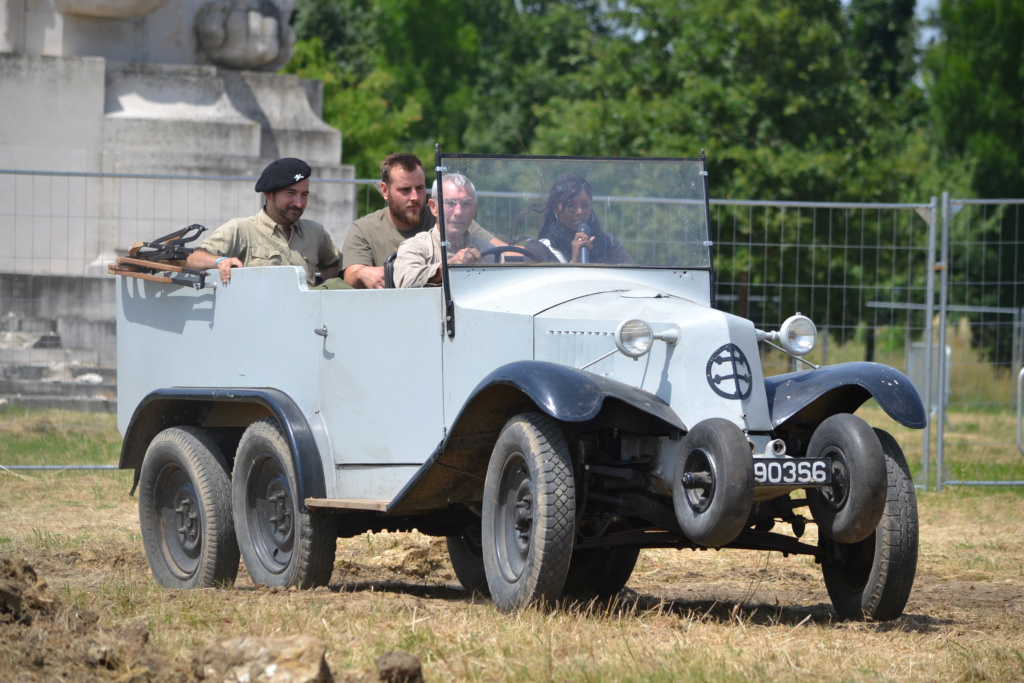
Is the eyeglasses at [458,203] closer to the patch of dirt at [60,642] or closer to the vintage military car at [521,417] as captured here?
the vintage military car at [521,417]

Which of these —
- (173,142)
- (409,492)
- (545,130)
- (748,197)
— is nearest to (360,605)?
(409,492)

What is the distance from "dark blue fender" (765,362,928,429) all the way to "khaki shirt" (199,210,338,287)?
2.54 metres

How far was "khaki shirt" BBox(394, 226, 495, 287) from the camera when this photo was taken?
602 cm

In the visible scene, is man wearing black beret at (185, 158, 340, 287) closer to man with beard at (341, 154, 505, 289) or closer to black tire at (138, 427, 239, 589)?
man with beard at (341, 154, 505, 289)

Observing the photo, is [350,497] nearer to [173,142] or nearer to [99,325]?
[99,325]

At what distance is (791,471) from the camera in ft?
16.3

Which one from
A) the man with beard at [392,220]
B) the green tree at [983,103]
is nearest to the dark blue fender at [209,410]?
the man with beard at [392,220]

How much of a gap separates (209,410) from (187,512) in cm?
53

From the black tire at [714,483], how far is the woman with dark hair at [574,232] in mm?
1329

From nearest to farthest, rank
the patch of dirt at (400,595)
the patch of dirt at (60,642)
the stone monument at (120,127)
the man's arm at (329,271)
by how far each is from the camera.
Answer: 1. the patch of dirt at (60,642)
2. the patch of dirt at (400,595)
3. the man's arm at (329,271)
4. the stone monument at (120,127)

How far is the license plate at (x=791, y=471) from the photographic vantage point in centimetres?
492

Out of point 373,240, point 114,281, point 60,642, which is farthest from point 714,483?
point 114,281

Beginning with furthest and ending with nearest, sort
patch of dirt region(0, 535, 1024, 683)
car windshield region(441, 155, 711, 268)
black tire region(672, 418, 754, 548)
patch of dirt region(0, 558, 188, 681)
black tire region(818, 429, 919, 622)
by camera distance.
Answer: car windshield region(441, 155, 711, 268), black tire region(818, 429, 919, 622), black tire region(672, 418, 754, 548), patch of dirt region(0, 535, 1024, 683), patch of dirt region(0, 558, 188, 681)

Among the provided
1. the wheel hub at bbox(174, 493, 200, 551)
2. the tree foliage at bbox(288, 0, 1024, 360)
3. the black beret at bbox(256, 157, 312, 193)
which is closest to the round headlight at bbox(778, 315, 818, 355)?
the black beret at bbox(256, 157, 312, 193)
